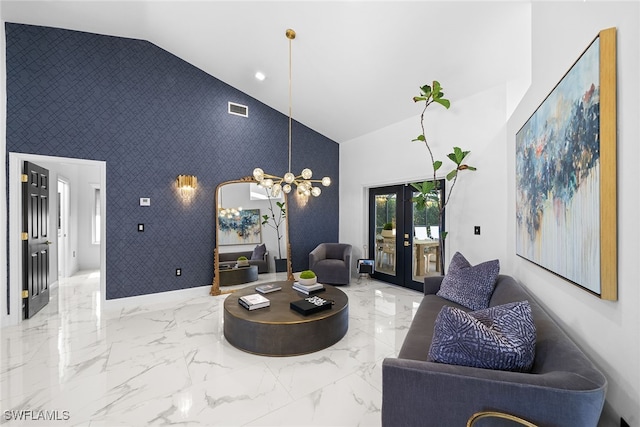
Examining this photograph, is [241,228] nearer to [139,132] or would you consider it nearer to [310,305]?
[139,132]

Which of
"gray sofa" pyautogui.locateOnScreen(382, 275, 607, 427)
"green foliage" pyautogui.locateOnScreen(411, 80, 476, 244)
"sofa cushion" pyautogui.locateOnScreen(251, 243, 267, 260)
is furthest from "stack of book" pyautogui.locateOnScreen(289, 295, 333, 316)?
"sofa cushion" pyautogui.locateOnScreen(251, 243, 267, 260)

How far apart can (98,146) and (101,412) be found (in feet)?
11.2

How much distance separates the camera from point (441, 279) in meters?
3.18

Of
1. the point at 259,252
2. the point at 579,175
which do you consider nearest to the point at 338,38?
the point at 579,175

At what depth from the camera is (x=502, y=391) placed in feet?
3.52

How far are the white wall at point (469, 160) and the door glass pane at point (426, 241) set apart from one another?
0.32 m

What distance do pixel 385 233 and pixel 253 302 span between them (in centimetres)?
330

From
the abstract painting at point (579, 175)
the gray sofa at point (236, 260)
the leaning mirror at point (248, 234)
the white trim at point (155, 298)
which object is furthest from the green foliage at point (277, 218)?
the abstract painting at point (579, 175)

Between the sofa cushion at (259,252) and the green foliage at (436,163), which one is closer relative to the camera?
the green foliage at (436,163)

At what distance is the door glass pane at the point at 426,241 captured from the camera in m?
4.48

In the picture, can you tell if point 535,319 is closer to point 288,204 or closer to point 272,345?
point 272,345

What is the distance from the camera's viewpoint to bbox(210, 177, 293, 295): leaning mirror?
15.5ft

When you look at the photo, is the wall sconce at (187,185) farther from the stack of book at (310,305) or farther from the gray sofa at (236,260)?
the stack of book at (310,305)

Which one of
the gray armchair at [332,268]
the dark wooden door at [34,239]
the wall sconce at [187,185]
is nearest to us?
the dark wooden door at [34,239]
